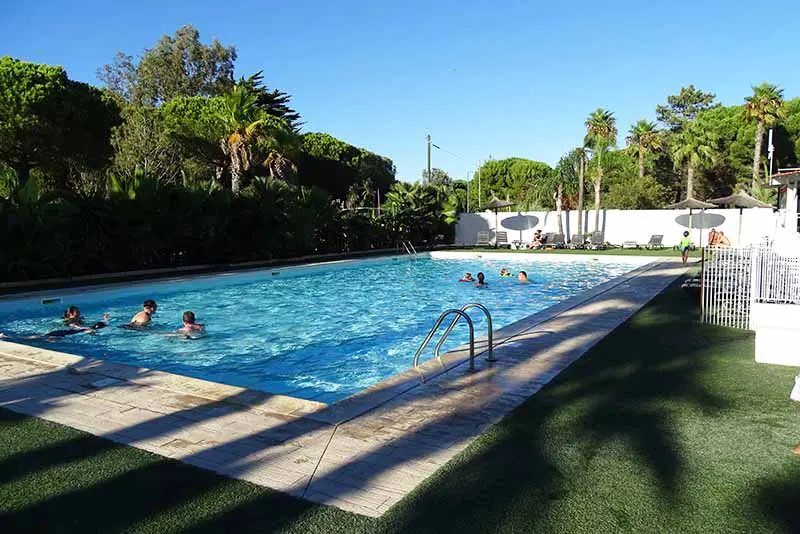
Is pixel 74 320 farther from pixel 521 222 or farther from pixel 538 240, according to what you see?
pixel 521 222

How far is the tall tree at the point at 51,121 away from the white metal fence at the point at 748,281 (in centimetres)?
2750

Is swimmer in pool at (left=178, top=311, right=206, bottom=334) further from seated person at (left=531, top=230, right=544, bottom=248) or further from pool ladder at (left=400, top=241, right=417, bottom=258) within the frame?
seated person at (left=531, top=230, right=544, bottom=248)

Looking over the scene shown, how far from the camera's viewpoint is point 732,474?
3404 mm

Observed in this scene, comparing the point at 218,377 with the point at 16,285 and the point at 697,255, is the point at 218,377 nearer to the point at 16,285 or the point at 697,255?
the point at 16,285

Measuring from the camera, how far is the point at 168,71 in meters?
42.1

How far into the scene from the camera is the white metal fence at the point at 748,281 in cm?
755

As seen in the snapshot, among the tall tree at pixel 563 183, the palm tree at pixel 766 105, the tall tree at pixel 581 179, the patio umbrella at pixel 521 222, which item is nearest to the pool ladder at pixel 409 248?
the patio umbrella at pixel 521 222

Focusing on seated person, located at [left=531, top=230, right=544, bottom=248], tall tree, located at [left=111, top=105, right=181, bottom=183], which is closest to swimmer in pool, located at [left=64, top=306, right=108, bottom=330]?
tall tree, located at [left=111, top=105, right=181, bottom=183]

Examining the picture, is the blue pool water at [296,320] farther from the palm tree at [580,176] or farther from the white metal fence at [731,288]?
the palm tree at [580,176]

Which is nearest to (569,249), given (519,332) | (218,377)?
(519,332)

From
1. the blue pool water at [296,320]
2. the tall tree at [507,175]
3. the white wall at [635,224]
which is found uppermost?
the tall tree at [507,175]

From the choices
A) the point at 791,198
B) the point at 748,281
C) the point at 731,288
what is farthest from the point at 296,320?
the point at 791,198

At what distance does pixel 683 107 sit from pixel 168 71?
1828 inches

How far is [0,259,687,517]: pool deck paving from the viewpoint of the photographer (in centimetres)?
351
